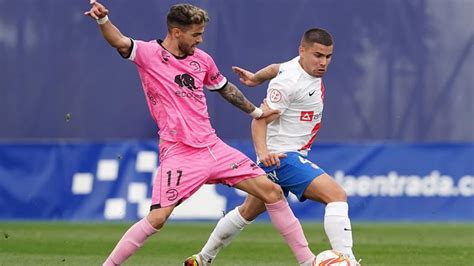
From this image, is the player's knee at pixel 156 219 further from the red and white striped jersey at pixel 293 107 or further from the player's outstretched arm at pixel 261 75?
the player's outstretched arm at pixel 261 75

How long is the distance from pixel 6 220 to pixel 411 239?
595 cm

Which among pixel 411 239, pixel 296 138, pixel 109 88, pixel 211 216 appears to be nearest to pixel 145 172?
pixel 211 216

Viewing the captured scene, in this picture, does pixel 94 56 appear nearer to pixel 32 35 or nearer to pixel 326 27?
pixel 32 35

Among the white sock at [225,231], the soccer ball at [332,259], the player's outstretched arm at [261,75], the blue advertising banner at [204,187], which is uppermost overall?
the player's outstretched arm at [261,75]

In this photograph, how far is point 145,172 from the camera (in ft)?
55.8

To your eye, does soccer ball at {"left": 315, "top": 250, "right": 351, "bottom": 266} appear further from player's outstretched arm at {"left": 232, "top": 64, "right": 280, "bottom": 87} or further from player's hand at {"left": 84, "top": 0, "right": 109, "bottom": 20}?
player's hand at {"left": 84, "top": 0, "right": 109, "bottom": 20}

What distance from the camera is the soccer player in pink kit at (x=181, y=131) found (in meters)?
8.91

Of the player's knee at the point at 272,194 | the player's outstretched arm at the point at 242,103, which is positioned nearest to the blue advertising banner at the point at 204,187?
the player's outstretched arm at the point at 242,103

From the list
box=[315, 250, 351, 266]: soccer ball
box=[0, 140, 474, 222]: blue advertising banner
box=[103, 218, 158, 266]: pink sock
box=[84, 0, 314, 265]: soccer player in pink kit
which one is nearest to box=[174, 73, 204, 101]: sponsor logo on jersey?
box=[84, 0, 314, 265]: soccer player in pink kit

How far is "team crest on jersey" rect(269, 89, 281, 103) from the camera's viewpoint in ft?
31.3

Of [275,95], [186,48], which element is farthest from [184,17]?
[275,95]

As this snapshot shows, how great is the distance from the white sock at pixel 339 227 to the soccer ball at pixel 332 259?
17 cm

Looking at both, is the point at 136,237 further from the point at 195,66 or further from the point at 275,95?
the point at 275,95

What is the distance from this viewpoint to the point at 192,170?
29.7ft
